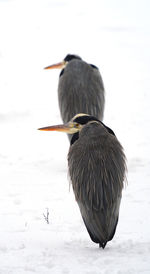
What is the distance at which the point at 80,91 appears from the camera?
588cm

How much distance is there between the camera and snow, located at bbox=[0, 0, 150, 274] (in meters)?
3.55

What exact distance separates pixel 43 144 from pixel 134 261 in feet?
13.7

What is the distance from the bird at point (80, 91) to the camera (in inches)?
→ 231

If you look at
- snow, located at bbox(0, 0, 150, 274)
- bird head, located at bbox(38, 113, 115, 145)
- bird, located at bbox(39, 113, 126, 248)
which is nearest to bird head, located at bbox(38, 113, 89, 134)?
Result: bird head, located at bbox(38, 113, 115, 145)

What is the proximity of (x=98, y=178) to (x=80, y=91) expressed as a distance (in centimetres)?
239

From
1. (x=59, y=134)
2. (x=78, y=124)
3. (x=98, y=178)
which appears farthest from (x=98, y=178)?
(x=59, y=134)

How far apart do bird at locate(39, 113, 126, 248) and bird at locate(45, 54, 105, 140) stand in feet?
6.00

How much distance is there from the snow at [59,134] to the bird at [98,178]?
23cm

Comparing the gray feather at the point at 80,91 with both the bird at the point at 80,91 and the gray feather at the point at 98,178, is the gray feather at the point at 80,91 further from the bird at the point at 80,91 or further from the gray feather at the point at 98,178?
the gray feather at the point at 98,178

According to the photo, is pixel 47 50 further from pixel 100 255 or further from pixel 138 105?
pixel 100 255

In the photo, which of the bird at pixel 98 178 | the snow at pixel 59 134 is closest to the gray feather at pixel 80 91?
the snow at pixel 59 134

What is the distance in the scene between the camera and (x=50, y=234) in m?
4.18

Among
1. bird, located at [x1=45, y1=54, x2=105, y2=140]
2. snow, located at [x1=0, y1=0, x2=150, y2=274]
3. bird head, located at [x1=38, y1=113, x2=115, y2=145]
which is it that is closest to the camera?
snow, located at [x1=0, y1=0, x2=150, y2=274]

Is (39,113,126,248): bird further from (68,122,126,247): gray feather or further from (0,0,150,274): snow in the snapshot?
(0,0,150,274): snow
